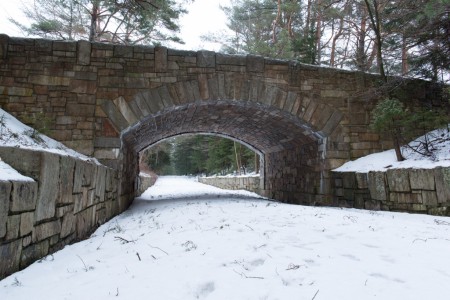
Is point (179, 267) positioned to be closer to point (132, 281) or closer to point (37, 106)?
point (132, 281)

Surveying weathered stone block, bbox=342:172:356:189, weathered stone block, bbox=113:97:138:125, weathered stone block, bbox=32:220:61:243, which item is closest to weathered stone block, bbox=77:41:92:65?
weathered stone block, bbox=113:97:138:125

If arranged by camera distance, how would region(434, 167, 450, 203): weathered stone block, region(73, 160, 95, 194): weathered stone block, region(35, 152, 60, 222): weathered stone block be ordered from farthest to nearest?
region(434, 167, 450, 203): weathered stone block
region(73, 160, 95, 194): weathered stone block
region(35, 152, 60, 222): weathered stone block

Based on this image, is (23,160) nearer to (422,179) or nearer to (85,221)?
(85,221)

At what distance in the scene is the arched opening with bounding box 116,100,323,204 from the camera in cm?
767

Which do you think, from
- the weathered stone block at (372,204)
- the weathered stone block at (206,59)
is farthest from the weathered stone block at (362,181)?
the weathered stone block at (206,59)

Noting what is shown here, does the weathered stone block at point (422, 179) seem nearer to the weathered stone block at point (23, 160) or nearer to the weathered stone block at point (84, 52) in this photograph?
the weathered stone block at point (23, 160)

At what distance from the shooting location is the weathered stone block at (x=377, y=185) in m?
5.96

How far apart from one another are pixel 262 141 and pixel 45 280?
9129 millimetres

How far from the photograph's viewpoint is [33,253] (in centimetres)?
261

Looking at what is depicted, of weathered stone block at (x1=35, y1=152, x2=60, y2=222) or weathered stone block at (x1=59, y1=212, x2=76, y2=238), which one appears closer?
weathered stone block at (x1=35, y1=152, x2=60, y2=222)

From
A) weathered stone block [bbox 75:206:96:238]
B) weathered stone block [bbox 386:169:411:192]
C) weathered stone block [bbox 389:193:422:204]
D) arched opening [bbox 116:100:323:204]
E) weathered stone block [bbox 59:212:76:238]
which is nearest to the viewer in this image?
weathered stone block [bbox 59:212:76:238]

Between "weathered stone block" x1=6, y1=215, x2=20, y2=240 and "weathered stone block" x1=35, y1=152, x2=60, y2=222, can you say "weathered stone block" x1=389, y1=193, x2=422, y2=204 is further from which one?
"weathered stone block" x1=6, y1=215, x2=20, y2=240

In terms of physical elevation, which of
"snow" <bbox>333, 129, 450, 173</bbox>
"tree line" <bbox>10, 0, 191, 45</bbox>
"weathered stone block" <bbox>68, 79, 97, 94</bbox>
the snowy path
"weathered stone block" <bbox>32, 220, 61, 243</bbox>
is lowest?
the snowy path

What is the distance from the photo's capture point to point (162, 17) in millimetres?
11969
